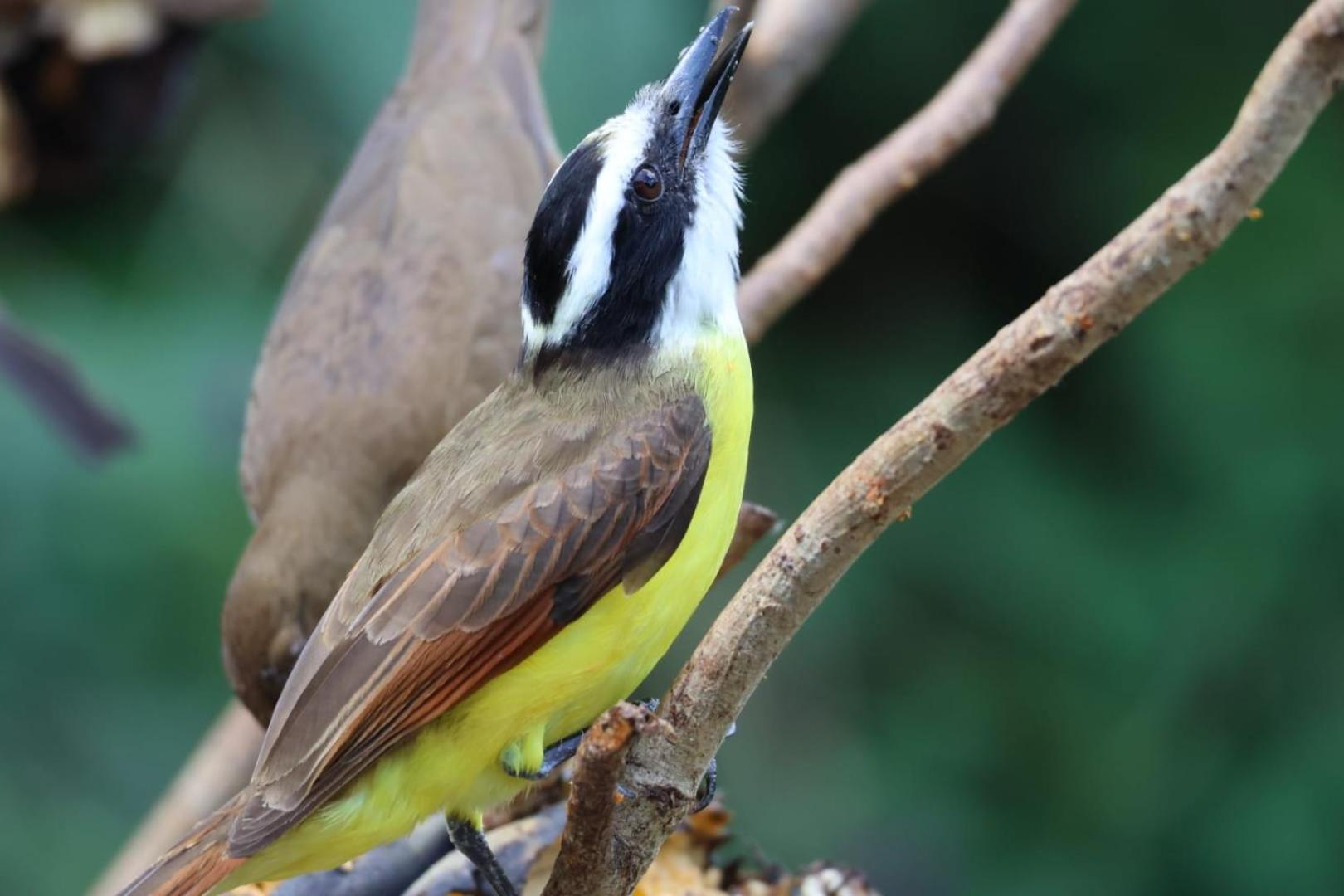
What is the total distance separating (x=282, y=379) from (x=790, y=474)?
1319 millimetres

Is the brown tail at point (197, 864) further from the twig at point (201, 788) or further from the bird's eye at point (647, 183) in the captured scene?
the twig at point (201, 788)

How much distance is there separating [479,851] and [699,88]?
3.38ft

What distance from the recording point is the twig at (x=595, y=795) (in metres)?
1.63

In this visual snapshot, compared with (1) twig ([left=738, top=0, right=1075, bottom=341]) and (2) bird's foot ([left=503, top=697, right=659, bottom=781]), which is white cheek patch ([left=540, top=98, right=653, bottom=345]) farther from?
(1) twig ([left=738, top=0, right=1075, bottom=341])

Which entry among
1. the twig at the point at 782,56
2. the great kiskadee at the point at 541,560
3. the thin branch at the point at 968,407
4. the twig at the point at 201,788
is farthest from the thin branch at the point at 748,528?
the twig at the point at 201,788

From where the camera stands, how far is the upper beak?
7.68 feet

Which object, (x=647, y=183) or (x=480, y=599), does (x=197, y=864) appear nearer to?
(x=480, y=599)

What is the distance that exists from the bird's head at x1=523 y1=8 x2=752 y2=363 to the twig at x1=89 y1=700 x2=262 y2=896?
1.50 metres

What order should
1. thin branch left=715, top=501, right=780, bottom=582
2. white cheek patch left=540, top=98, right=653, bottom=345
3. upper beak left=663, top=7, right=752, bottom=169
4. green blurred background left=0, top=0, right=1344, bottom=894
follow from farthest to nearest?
1. green blurred background left=0, top=0, right=1344, bottom=894
2. thin branch left=715, top=501, right=780, bottom=582
3. upper beak left=663, top=7, right=752, bottom=169
4. white cheek patch left=540, top=98, right=653, bottom=345

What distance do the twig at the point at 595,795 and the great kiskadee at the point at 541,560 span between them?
0.30 m

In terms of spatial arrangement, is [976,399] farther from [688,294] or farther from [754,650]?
[688,294]

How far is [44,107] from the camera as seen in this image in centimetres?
462

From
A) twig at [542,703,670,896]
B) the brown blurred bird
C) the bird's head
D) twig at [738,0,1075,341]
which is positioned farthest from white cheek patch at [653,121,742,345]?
the brown blurred bird

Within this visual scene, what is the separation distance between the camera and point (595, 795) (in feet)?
5.50
